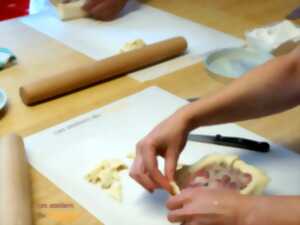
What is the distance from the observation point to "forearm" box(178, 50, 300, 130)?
80 centimetres

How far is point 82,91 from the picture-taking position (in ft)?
3.30

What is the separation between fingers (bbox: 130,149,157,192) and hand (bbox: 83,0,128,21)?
660 millimetres

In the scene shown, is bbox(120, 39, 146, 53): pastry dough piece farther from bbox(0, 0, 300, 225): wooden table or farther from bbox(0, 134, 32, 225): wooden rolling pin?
bbox(0, 134, 32, 225): wooden rolling pin

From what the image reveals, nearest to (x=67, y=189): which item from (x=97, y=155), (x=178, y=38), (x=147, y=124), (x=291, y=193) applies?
(x=97, y=155)

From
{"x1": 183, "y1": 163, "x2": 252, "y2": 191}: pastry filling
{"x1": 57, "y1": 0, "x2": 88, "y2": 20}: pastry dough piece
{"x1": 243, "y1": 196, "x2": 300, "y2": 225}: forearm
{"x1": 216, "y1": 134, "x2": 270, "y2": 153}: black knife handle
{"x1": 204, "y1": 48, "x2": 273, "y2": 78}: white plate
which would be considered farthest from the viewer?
{"x1": 57, "y1": 0, "x2": 88, "y2": 20}: pastry dough piece

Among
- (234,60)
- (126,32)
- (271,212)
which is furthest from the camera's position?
(126,32)

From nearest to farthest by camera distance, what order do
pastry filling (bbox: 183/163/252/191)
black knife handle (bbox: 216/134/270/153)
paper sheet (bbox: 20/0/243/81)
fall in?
pastry filling (bbox: 183/163/252/191)
black knife handle (bbox: 216/134/270/153)
paper sheet (bbox: 20/0/243/81)

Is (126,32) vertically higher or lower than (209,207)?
lower

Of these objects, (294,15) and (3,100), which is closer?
(3,100)

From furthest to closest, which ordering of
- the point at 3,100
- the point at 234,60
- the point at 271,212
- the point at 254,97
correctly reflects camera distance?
the point at 234,60 → the point at 3,100 → the point at 254,97 → the point at 271,212

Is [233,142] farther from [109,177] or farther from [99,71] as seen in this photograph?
[99,71]

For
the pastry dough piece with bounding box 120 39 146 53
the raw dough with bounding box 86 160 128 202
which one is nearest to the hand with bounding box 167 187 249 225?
the raw dough with bounding box 86 160 128 202

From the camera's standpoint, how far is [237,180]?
71cm

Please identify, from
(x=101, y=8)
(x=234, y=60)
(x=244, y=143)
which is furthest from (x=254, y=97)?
(x=101, y=8)
